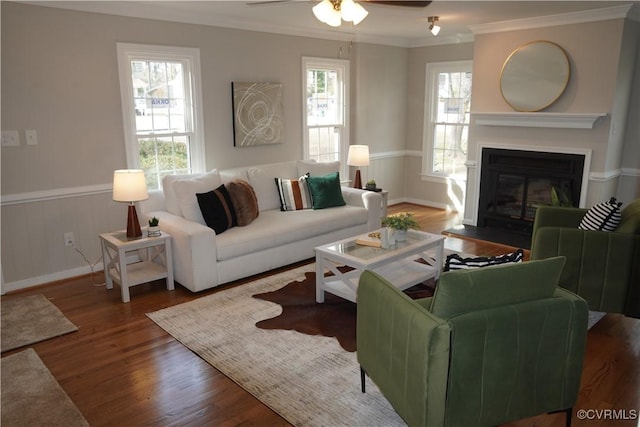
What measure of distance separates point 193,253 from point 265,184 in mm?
1452

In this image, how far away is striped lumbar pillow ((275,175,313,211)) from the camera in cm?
508

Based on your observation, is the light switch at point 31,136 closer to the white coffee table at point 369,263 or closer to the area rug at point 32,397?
the area rug at point 32,397

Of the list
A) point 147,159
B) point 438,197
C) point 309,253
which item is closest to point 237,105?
point 147,159

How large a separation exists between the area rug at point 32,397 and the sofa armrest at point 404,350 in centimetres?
150

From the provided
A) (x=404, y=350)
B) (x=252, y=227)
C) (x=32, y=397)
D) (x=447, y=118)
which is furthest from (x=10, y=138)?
(x=447, y=118)

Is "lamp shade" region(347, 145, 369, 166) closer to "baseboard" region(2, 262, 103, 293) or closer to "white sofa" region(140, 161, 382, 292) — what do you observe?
"white sofa" region(140, 161, 382, 292)

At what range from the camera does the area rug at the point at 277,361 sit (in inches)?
98.9

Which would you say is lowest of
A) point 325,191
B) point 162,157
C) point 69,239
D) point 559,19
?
point 69,239

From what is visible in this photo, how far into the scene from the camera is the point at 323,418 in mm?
2449

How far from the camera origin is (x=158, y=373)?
9.50 feet

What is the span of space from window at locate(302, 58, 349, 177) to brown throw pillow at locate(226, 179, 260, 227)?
1.74 m

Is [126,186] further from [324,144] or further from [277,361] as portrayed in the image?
[324,144]

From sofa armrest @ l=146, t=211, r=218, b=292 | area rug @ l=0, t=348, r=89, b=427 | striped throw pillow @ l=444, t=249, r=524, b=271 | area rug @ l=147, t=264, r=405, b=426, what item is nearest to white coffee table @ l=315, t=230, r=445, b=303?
area rug @ l=147, t=264, r=405, b=426

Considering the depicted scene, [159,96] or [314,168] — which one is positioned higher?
[159,96]
